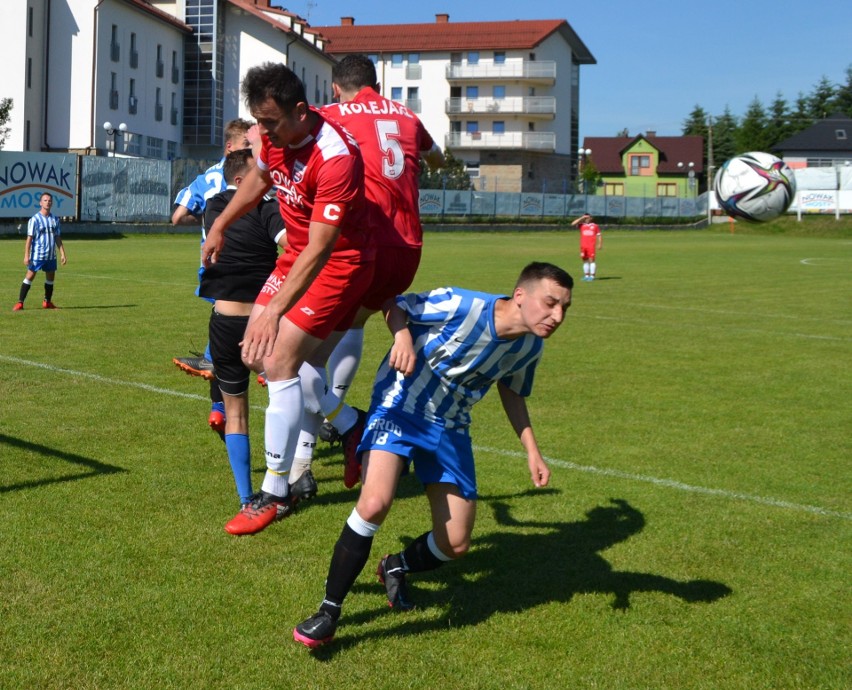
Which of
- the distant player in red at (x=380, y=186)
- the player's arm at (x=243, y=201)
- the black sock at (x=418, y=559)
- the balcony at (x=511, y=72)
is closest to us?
the black sock at (x=418, y=559)

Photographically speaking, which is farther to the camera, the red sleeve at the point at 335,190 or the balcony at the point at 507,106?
the balcony at the point at 507,106

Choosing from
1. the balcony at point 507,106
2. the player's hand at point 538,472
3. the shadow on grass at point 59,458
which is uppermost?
the balcony at point 507,106

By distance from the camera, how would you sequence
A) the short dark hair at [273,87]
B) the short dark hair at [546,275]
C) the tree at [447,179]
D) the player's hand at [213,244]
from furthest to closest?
the tree at [447,179] < the player's hand at [213,244] < the short dark hair at [273,87] < the short dark hair at [546,275]

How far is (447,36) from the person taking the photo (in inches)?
3782

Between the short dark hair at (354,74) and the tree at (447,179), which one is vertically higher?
the tree at (447,179)

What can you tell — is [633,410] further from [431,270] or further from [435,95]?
[435,95]

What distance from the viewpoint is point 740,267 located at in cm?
3198

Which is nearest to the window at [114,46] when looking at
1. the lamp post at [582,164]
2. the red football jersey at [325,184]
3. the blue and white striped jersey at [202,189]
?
the lamp post at [582,164]

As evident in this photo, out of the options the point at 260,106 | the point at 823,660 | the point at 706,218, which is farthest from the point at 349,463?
the point at 706,218

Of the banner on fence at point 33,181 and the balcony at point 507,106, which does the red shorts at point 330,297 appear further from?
the balcony at point 507,106

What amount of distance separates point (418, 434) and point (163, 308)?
13387 mm

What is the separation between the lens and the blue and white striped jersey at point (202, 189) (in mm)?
7535

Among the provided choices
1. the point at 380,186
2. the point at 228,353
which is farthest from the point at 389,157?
the point at 228,353

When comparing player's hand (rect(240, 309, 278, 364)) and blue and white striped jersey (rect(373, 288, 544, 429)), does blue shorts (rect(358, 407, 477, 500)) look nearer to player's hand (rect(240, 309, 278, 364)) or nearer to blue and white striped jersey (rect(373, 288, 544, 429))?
blue and white striped jersey (rect(373, 288, 544, 429))
